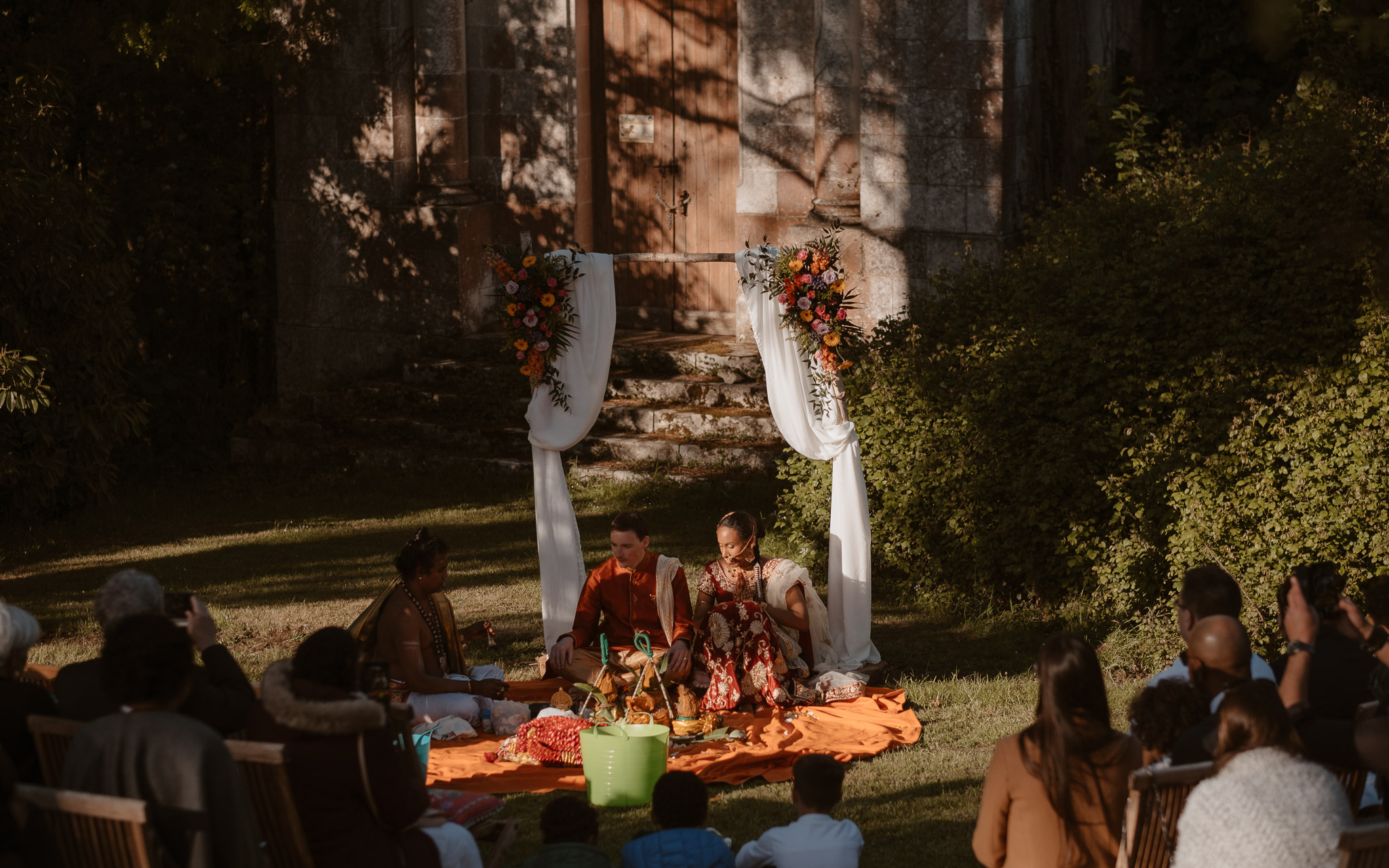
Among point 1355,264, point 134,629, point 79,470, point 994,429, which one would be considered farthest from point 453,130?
point 134,629

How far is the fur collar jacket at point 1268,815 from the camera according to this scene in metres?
3.73

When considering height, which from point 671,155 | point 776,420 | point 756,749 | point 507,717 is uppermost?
point 671,155

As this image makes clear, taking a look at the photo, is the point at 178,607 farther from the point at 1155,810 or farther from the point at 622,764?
the point at 1155,810

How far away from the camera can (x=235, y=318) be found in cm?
1590

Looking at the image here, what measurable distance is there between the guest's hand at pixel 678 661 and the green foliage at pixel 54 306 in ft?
16.1

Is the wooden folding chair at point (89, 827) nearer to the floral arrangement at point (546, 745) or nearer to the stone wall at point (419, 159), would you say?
the floral arrangement at point (546, 745)

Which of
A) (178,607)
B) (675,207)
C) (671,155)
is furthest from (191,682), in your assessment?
(671,155)

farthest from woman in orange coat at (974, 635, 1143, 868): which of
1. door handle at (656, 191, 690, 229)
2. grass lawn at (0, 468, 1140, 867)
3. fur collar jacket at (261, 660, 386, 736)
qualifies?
door handle at (656, 191, 690, 229)

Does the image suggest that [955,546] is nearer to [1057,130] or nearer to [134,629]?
[1057,130]

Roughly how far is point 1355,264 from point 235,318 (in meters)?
11.6

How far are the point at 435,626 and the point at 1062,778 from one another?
398 cm

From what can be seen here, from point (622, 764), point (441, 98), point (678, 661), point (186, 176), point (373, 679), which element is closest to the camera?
point (373, 679)

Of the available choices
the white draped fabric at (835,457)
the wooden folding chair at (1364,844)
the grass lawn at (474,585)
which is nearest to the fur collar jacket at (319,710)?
the grass lawn at (474,585)

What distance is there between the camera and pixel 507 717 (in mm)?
7461
